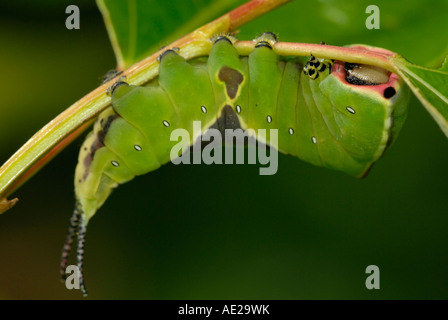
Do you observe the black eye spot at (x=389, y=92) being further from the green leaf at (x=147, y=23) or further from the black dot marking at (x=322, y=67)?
the green leaf at (x=147, y=23)

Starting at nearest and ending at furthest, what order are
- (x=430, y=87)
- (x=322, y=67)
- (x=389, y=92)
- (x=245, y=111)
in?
(x=430, y=87) → (x=389, y=92) → (x=322, y=67) → (x=245, y=111)

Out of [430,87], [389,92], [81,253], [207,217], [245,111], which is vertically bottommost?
[81,253]

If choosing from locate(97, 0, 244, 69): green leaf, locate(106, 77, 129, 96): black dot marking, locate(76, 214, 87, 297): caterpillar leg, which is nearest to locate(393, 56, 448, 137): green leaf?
locate(106, 77, 129, 96): black dot marking

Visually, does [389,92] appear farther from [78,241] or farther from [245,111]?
[78,241]

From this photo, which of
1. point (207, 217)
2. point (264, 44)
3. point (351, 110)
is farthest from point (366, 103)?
point (207, 217)

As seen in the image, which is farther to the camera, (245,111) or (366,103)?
(245,111)

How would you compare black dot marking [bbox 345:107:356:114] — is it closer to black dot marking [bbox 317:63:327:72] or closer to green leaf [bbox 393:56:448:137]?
black dot marking [bbox 317:63:327:72]

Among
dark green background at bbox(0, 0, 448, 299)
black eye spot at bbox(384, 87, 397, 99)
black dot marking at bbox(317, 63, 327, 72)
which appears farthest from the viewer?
dark green background at bbox(0, 0, 448, 299)

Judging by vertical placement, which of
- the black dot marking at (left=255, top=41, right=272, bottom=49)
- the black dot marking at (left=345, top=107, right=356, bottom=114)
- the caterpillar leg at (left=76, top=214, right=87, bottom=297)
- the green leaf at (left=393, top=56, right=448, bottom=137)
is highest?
the black dot marking at (left=255, top=41, right=272, bottom=49)
